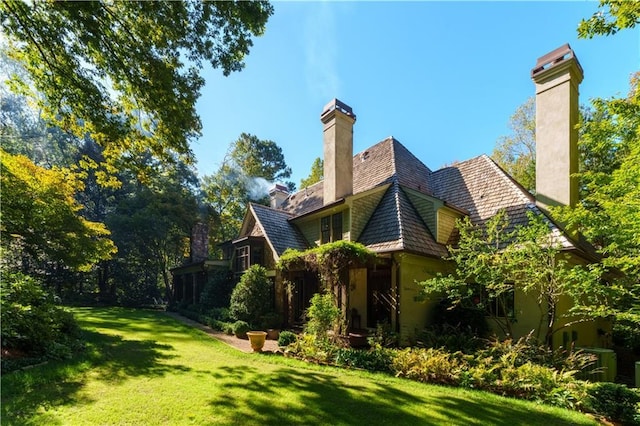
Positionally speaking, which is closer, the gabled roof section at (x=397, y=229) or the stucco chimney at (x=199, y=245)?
the gabled roof section at (x=397, y=229)

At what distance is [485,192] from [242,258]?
12.2 m

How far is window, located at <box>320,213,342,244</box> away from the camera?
1338 cm

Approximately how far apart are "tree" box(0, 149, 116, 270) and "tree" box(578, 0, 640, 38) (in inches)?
555

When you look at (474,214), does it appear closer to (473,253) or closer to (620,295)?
(473,253)

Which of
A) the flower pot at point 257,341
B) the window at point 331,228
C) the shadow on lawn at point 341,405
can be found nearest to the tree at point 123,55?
the flower pot at point 257,341

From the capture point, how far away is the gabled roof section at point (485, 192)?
35.6 ft

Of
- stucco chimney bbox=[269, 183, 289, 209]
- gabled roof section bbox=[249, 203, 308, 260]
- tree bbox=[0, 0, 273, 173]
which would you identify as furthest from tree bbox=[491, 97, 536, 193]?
tree bbox=[0, 0, 273, 173]

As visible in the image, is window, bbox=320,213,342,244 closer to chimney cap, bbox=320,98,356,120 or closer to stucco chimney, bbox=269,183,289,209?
chimney cap, bbox=320,98,356,120

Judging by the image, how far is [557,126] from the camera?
34.3ft

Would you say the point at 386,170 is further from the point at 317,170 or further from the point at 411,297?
the point at 317,170

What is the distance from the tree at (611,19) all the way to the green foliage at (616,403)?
259 inches

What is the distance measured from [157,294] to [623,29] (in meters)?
35.5

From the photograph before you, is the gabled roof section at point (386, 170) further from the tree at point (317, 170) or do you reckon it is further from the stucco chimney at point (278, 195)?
the tree at point (317, 170)

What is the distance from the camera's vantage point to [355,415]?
5.05 m
